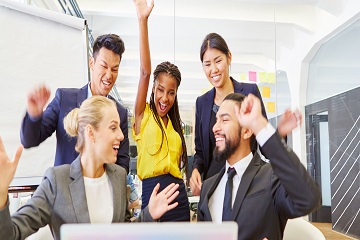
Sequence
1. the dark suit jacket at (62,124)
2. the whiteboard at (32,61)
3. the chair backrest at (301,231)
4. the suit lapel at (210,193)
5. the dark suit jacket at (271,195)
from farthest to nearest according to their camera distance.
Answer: the whiteboard at (32,61) → the dark suit jacket at (62,124) → the suit lapel at (210,193) → the chair backrest at (301,231) → the dark suit jacket at (271,195)

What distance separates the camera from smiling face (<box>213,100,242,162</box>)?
1.61m

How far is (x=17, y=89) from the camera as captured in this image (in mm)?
2260

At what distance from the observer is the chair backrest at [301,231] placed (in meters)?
1.39

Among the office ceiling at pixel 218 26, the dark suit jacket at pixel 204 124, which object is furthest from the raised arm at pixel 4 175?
the office ceiling at pixel 218 26

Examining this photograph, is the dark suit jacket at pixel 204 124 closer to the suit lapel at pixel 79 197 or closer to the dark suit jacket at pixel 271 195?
→ the dark suit jacket at pixel 271 195

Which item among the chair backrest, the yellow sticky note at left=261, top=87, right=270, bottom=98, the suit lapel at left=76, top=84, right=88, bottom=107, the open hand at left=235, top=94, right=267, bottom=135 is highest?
the yellow sticky note at left=261, top=87, right=270, bottom=98

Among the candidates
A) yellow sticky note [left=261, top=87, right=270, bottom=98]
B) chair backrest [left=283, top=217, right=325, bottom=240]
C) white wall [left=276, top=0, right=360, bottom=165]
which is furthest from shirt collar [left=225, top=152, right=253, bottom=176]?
yellow sticky note [left=261, top=87, right=270, bottom=98]

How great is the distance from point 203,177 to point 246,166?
56cm

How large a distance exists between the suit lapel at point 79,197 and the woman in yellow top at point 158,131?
541 mm

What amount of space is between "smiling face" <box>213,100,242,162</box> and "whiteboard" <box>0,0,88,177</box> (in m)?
1.30

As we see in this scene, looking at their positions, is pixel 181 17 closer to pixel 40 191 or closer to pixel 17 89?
pixel 17 89

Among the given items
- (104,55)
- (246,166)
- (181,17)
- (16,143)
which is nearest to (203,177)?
(246,166)

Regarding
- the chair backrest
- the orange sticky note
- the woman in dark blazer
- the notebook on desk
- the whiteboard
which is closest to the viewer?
the notebook on desk

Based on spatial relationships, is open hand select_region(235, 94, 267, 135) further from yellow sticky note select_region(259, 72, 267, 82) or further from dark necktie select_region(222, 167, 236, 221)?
yellow sticky note select_region(259, 72, 267, 82)
